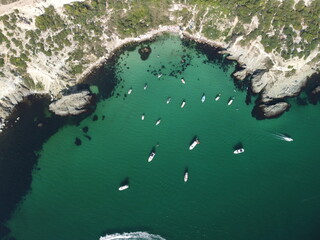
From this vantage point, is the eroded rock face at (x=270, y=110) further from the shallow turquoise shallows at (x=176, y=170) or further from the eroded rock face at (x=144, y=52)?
the eroded rock face at (x=144, y=52)

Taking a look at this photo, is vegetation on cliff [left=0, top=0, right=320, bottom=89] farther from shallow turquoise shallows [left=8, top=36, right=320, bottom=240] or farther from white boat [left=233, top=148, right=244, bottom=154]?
white boat [left=233, top=148, right=244, bottom=154]

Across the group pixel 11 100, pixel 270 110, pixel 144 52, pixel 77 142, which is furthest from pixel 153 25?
pixel 11 100

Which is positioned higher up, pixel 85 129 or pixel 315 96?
pixel 315 96

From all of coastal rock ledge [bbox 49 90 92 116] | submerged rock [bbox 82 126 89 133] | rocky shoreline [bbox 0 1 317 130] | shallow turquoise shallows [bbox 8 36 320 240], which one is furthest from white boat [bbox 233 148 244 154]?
coastal rock ledge [bbox 49 90 92 116]

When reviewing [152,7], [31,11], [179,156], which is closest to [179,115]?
[179,156]

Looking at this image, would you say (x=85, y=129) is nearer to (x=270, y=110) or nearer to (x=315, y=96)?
(x=270, y=110)
